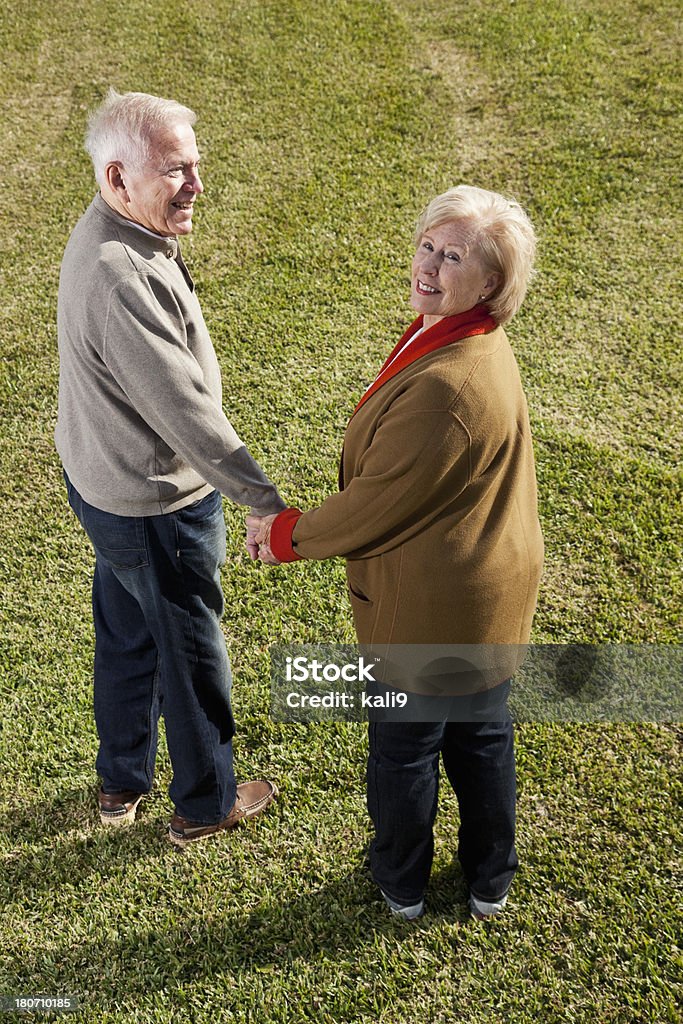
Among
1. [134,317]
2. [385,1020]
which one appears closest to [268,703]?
[385,1020]

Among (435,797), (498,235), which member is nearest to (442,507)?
(498,235)

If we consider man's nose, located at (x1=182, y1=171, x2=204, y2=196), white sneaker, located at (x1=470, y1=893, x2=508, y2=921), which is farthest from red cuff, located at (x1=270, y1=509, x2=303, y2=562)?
white sneaker, located at (x1=470, y1=893, x2=508, y2=921)

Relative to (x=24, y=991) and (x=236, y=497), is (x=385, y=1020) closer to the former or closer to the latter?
(x=24, y=991)

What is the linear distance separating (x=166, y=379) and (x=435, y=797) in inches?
57.1

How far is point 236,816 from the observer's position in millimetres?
3346

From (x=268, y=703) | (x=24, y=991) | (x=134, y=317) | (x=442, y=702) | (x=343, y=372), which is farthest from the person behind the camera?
(x=343, y=372)

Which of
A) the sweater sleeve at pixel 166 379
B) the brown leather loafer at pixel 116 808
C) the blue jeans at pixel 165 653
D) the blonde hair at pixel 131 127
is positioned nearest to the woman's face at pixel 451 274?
the sweater sleeve at pixel 166 379

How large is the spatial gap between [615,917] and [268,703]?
146cm

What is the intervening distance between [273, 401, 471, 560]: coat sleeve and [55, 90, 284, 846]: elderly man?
1.10ft

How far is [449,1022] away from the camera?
284cm

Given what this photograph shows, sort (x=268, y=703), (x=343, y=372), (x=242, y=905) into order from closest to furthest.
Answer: (x=242, y=905) < (x=268, y=703) < (x=343, y=372)

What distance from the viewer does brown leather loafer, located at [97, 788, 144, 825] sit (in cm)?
334

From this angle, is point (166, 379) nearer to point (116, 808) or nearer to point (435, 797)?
point (435, 797)

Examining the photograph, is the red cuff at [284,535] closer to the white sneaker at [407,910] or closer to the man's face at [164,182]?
the man's face at [164,182]
